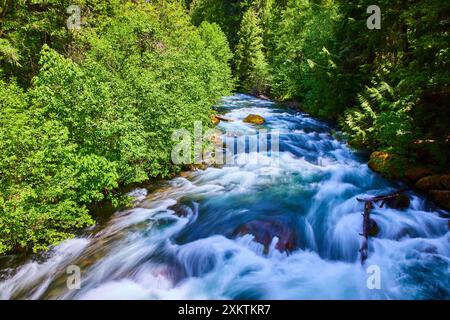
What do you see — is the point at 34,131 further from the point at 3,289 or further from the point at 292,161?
the point at 292,161

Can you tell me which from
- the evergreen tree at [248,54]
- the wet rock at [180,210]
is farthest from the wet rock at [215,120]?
the evergreen tree at [248,54]

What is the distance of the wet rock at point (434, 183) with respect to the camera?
1115 cm

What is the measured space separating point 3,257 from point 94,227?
243cm

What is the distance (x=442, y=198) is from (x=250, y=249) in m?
7.05

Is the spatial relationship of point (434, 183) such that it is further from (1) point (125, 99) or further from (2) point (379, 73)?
(1) point (125, 99)

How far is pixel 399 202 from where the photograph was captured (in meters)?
11.0

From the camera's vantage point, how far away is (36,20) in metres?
15.3

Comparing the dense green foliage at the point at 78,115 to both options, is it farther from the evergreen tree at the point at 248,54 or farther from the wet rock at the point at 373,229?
the evergreen tree at the point at 248,54

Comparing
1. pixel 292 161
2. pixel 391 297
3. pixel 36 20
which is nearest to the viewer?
pixel 391 297

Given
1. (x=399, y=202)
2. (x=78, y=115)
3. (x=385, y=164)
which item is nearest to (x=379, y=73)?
(x=385, y=164)

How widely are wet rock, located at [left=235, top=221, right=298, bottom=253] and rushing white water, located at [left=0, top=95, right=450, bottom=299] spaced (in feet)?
0.13

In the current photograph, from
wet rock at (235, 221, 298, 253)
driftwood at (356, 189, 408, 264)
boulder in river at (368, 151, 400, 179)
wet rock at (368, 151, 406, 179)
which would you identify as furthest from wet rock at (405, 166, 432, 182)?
wet rock at (235, 221, 298, 253)

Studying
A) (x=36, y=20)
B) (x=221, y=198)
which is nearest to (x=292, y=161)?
(x=221, y=198)

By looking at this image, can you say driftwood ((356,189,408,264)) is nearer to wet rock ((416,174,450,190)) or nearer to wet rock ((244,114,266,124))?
wet rock ((416,174,450,190))
